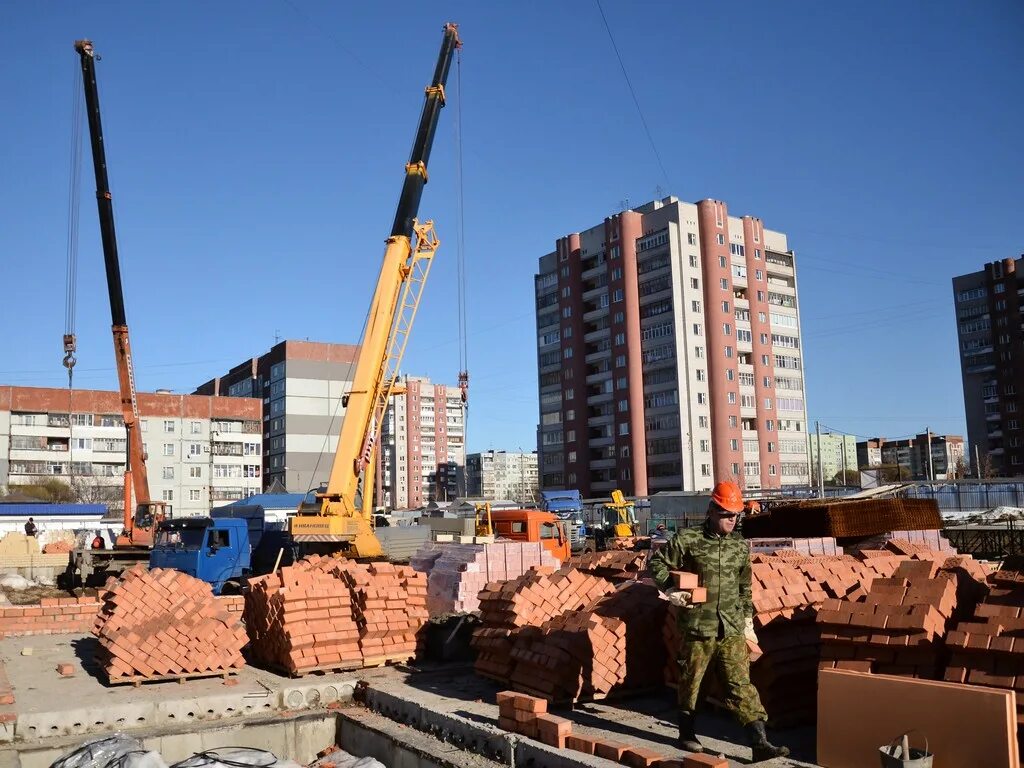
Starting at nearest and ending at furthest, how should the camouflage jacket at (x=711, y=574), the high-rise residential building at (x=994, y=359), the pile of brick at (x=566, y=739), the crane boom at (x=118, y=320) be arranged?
the pile of brick at (x=566, y=739) < the camouflage jacket at (x=711, y=574) < the crane boom at (x=118, y=320) < the high-rise residential building at (x=994, y=359)

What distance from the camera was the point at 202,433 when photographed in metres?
75.1

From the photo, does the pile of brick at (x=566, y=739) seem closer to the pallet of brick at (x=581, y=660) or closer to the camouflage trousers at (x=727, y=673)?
the camouflage trousers at (x=727, y=673)

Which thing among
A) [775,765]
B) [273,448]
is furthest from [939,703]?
[273,448]

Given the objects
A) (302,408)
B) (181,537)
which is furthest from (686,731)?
(302,408)

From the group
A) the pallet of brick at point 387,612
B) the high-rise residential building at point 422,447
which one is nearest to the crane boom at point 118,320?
the pallet of brick at point 387,612

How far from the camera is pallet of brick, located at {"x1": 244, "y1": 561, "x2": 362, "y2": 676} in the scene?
9359 mm

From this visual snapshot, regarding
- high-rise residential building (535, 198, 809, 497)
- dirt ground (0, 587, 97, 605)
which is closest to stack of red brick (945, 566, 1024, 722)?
dirt ground (0, 587, 97, 605)

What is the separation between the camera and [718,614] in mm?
5746

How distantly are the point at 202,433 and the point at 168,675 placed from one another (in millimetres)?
70468

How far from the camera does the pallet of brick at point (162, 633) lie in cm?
896

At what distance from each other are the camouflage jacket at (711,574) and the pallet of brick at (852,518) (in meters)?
8.08

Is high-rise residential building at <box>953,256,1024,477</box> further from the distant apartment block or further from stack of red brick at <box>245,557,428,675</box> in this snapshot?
stack of red brick at <box>245,557,428,675</box>

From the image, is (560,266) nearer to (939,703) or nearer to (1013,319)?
(1013,319)

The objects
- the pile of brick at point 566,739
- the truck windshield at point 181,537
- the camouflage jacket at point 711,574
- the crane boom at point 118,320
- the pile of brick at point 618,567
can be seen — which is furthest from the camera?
the crane boom at point 118,320
